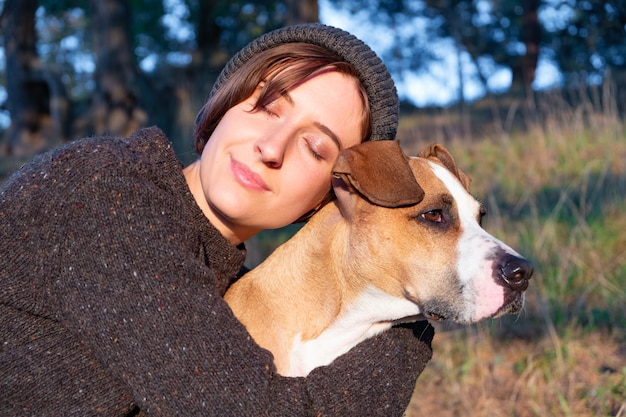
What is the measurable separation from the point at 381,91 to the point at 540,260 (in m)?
3.08

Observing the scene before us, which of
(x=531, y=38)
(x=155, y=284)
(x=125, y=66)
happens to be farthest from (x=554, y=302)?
(x=531, y=38)

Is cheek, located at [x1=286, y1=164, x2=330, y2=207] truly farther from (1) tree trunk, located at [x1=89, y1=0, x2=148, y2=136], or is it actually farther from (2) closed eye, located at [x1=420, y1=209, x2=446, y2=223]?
(1) tree trunk, located at [x1=89, y1=0, x2=148, y2=136]

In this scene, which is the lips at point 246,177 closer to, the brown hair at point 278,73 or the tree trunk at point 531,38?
the brown hair at point 278,73

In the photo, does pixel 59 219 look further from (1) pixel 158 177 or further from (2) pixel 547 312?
(2) pixel 547 312

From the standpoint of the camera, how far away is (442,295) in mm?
2389

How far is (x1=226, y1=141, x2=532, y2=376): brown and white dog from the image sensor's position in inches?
94.8

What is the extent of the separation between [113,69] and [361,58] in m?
7.20

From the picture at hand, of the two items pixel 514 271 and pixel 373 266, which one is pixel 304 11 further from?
pixel 514 271

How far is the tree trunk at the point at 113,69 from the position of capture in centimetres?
898

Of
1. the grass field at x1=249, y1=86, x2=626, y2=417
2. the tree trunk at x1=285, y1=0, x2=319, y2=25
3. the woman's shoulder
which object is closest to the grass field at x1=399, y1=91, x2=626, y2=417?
the grass field at x1=249, y1=86, x2=626, y2=417

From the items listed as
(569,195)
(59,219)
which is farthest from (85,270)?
(569,195)

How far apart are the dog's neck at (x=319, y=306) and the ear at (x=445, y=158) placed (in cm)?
60

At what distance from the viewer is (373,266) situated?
2.49 meters

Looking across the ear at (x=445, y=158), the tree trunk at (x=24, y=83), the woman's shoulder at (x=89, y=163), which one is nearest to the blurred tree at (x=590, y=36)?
the ear at (x=445, y=158)
